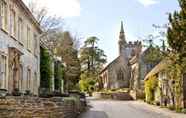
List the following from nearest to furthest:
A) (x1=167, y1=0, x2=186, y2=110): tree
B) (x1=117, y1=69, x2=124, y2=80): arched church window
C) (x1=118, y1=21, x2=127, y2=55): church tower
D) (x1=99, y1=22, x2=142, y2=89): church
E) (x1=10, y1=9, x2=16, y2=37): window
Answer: (x1=10, y1=9, x2=16, y2=37): window < (x1=167, y1=0, x2=186, y2=110): tree < (x1=99, y1=22, x2=142, y2=89): church < (x1=117, y1=69, x2=124, y2=80): arched church window < (x1=118, y1=21, x2=127, y2=55): church tower

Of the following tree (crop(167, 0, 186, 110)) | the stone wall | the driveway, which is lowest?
the driveway

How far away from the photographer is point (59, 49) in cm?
6944

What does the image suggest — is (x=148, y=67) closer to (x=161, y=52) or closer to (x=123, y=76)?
(x=123, y=76)

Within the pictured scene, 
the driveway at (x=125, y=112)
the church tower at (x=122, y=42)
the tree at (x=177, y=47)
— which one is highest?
the church tower at (x=122, y=42)

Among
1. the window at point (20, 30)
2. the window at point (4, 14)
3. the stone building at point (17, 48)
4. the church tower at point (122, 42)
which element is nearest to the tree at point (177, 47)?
the stone building at point (17, 48)

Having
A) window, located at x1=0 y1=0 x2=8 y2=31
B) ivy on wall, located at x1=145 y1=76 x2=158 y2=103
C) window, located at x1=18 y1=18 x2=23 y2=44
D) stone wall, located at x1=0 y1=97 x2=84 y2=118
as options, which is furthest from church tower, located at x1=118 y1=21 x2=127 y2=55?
stone wall, located at x1=0 y1=97 x2=84 y2=118

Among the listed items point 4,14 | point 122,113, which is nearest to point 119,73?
point 122,113

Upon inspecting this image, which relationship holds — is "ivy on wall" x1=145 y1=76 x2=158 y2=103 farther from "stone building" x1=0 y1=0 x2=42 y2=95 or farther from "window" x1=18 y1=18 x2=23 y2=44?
"window" x1=18 y1=18 x2=23 y2=44

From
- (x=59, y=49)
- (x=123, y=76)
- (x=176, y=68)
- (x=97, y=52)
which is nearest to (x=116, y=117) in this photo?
(x=176, y=68)

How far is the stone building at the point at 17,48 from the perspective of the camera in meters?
25.6

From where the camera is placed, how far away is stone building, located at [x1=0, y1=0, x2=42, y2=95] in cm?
2558

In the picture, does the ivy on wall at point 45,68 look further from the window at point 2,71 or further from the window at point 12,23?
the window at point 2,71

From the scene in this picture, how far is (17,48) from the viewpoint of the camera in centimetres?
2900

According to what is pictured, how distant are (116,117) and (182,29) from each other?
902 centimetres
